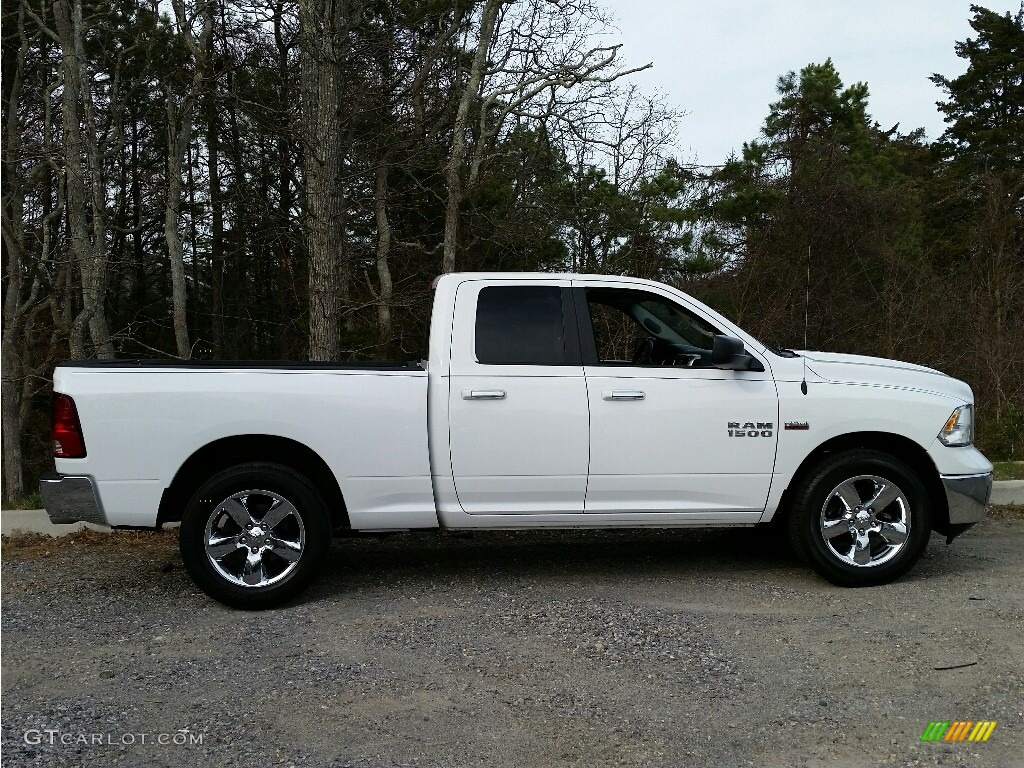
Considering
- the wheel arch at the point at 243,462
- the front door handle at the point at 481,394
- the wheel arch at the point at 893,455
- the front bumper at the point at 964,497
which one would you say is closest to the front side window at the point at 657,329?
the front door handle at the point at 481,394

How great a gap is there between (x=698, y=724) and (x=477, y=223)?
19895mm

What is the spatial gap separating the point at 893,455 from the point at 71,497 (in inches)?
200

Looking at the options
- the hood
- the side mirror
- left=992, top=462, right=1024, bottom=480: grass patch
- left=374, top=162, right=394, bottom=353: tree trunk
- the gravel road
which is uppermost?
left=374, top=162, right=394, bottom=353: tree trunk

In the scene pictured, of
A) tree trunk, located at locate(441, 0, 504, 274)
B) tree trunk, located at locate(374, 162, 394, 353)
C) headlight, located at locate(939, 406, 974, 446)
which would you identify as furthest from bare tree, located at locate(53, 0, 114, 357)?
headlight, located at locate(939, 406, 974, 446)

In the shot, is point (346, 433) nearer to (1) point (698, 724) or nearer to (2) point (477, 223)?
(1) point (698, 724)

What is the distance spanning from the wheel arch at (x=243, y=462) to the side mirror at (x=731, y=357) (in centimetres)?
246

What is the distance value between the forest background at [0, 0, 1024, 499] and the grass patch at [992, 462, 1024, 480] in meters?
7.30

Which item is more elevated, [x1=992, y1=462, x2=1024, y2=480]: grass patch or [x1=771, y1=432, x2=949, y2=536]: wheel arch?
[x1=771, y1=432, x2=949, y2=536]: wheel arch

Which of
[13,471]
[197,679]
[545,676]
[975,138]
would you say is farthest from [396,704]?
[975,138]

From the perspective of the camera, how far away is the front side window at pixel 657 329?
626 cm

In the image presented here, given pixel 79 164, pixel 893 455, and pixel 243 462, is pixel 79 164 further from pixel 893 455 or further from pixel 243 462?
pixel 893 455

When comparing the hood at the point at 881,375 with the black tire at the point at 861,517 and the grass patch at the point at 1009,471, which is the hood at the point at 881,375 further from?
the grass patch at the point at 1009,471

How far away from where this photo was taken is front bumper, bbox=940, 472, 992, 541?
620 centimetres

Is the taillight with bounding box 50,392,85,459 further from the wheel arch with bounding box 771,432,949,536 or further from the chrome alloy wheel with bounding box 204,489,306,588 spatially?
the wheel arch with bounding box 771,432,949,536
